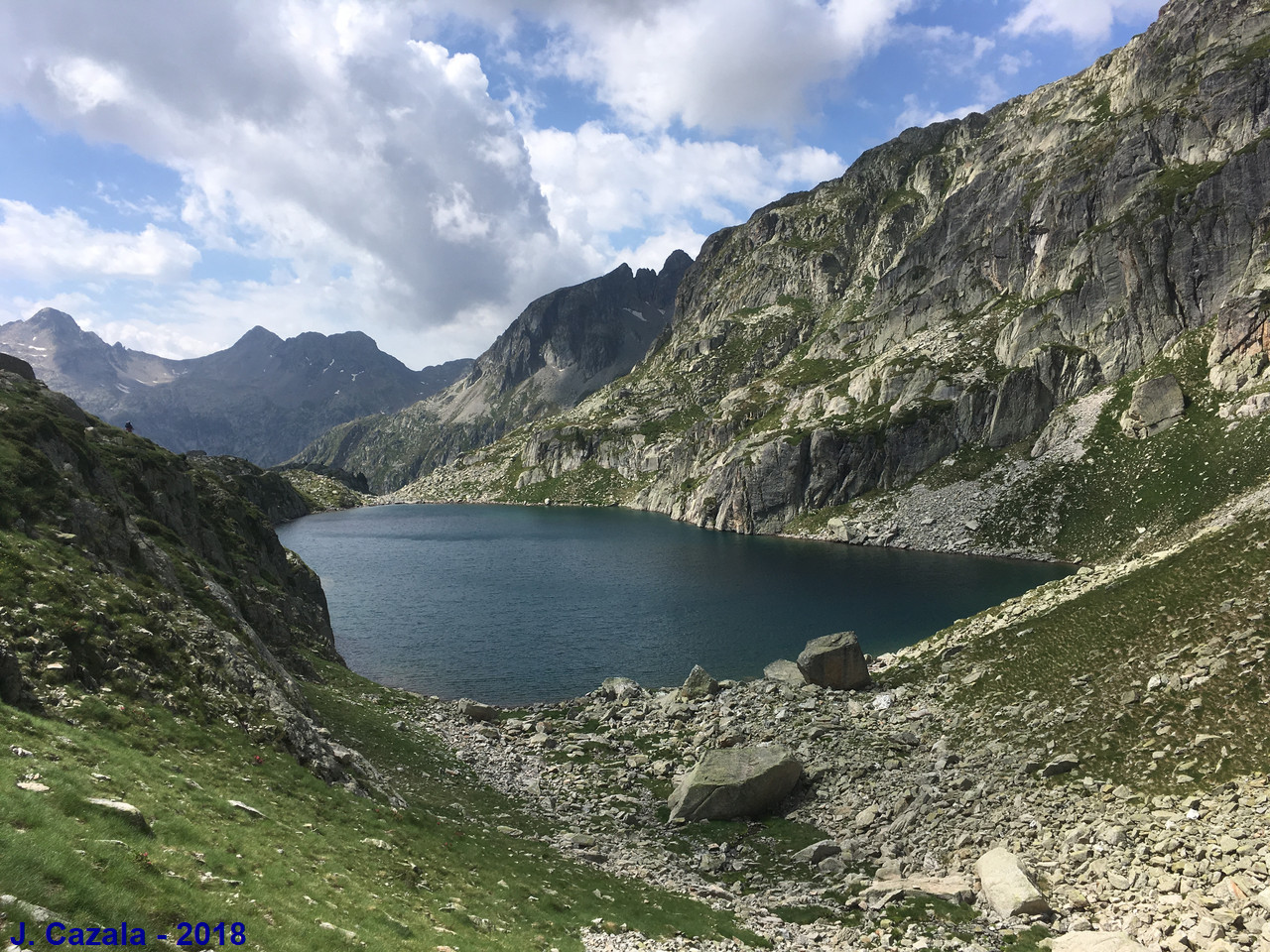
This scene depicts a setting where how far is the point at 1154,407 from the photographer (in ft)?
384

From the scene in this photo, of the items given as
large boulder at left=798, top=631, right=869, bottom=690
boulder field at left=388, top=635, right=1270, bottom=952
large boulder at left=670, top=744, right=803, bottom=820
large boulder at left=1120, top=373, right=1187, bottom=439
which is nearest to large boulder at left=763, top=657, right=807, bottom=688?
boulder field at left=388, top=635, right=1270, bottom=952

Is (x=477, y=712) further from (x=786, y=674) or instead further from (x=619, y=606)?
(x=619, y=606)

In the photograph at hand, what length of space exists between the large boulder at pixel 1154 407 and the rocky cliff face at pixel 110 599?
141m

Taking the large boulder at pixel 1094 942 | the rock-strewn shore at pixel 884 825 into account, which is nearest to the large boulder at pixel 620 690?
the rock-strewn shore at pixel 884 825

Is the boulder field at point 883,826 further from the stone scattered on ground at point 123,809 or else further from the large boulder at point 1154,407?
the large boulder at point 1154,407

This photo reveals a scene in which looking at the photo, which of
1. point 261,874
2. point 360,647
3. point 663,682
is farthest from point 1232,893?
point 360,647

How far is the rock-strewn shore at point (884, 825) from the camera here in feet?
69.5

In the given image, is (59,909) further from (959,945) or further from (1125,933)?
(1125,933)

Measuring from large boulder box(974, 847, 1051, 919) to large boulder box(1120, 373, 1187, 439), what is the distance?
12338 centimetres

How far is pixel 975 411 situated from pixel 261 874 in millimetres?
169821

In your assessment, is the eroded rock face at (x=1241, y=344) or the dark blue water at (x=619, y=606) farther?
the eroded rock face at (x=1241, y=344)

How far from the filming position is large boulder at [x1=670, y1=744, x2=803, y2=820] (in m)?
35.1

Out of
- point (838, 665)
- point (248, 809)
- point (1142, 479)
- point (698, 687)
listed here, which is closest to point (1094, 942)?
point (248, 809)

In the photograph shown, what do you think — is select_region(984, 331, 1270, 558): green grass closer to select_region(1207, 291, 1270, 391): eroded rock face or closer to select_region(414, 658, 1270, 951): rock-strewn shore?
select_region(1207, 291, 1270, 391): eroded rock face
